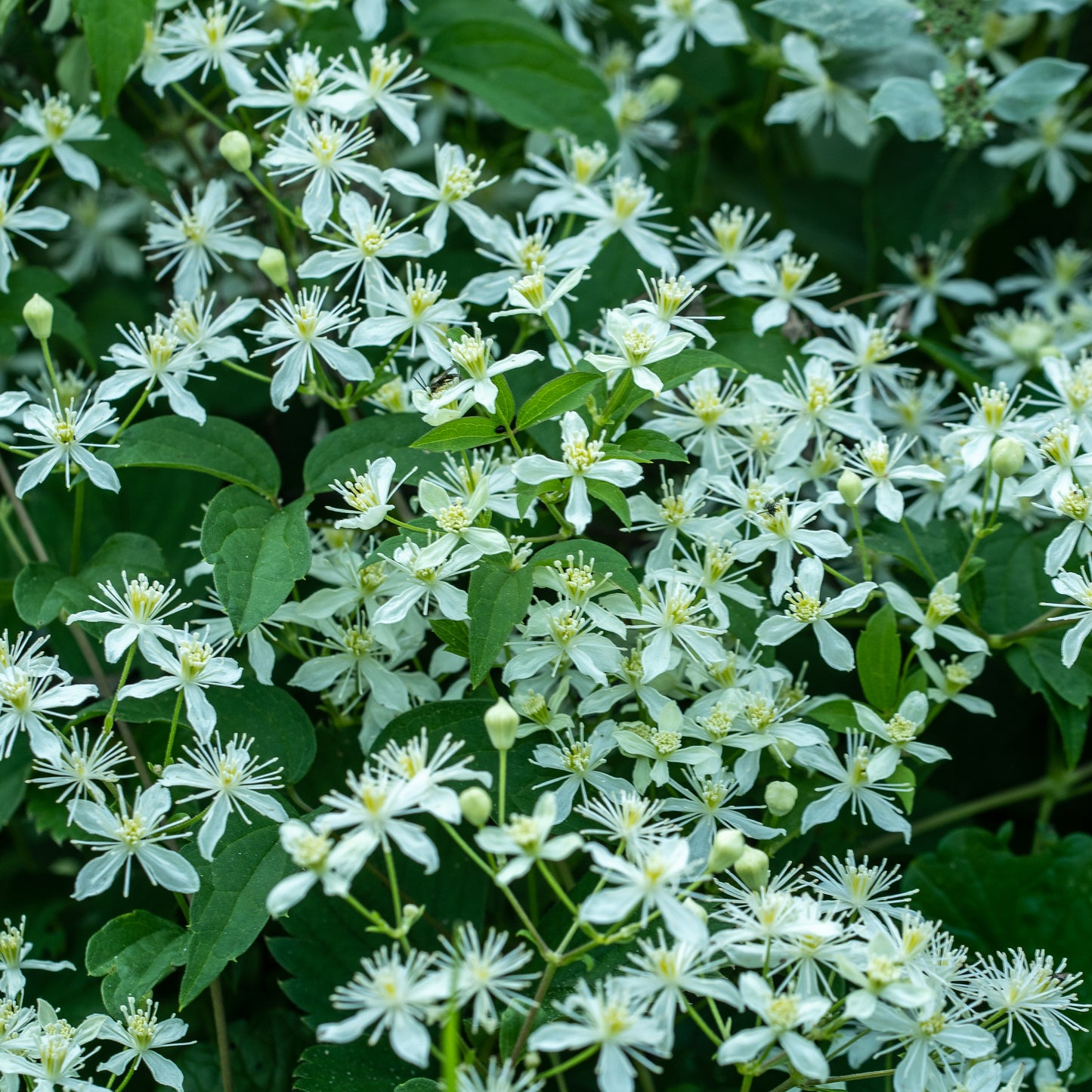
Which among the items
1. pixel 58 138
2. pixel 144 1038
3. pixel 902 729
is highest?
pixel 58 138

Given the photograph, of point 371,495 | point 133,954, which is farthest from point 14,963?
point 371,495

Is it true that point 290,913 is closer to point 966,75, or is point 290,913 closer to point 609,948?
point 609,948

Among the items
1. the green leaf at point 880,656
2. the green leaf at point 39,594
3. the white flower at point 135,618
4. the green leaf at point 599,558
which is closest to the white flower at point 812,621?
the green leaf at point 880,656

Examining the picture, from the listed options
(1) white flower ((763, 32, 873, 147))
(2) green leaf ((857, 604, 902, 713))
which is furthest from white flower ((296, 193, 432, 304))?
Answer: (1) white flower ((763, 32, 873, 147))

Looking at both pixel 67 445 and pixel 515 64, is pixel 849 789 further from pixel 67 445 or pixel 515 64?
pixel 515 64

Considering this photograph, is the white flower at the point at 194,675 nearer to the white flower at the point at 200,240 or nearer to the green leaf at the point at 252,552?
the green leaf at the point at 252,552
